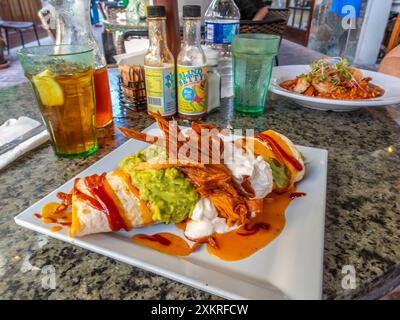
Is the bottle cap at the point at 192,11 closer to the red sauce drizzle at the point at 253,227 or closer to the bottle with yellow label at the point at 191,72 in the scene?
the bottle with yellow label at the point at 191,72

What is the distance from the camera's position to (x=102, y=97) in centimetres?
91

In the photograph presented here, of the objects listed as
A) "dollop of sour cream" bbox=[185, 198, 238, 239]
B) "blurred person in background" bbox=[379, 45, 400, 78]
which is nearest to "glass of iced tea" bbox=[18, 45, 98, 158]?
"dollop of sour cream" bbox=[185, 198, 238, 239]

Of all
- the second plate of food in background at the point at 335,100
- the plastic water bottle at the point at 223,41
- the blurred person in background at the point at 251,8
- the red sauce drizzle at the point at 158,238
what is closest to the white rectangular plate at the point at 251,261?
the red sauce drizzle at the point at 158,238

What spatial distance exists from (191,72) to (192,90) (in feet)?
0.19

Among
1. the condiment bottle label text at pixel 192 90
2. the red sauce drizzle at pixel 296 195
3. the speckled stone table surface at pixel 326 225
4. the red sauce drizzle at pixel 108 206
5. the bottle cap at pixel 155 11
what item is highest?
the bottle cap at pixel 155 11

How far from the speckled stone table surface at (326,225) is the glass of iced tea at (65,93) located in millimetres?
50

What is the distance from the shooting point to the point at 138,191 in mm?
541

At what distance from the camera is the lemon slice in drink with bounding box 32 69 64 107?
0.70 m

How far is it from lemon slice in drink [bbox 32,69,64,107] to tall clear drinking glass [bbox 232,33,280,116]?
1.97 ft

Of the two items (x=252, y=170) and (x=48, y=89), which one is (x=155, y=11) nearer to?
(x=48, y=89)

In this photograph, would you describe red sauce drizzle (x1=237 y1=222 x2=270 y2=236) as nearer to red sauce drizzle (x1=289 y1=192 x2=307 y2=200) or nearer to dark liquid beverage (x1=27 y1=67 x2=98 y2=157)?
red sauce drizzle (x1=289 y1=192 x2=307 y2=200)

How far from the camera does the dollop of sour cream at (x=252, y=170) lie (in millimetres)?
569

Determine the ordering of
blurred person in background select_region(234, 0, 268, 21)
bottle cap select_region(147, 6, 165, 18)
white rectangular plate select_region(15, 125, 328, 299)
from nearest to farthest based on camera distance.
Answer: white rectangular plate select_region(15, 125, 328, 299), bottle cap select_region(147, 6, 165, 18), blurred person in background select_region(234, 0, 268, 21)

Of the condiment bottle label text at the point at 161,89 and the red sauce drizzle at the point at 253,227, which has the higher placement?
the condiment bottle label text at the point at 161,89
